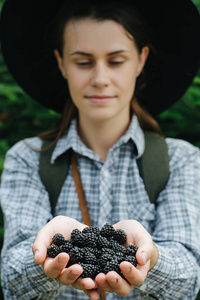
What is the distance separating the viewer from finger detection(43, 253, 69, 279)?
1.72 m

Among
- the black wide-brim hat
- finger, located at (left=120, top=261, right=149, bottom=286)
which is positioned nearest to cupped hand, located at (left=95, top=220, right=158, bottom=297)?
finger, located at (left=120, top=261, right=149, bottom=286)

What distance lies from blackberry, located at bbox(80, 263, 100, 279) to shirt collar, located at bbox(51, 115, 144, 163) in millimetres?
1046

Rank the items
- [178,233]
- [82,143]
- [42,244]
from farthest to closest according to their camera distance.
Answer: [82,143] → [178,233] → [42,244]

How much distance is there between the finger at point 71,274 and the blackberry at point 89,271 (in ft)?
0.22

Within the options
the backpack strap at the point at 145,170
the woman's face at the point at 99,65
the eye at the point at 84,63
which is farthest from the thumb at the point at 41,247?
the eye at the point at 84,63

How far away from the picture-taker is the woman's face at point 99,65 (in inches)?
103

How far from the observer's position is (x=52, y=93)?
3.31 m

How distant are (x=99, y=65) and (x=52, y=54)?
2.61ft

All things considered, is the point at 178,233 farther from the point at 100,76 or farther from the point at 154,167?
the point at 100,76

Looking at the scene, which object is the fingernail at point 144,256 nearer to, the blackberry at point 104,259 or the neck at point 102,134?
the blackberry at point 104,259

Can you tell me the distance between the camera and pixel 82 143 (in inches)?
114

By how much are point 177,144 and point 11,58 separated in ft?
5.04

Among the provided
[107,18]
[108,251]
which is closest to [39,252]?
[108,251]

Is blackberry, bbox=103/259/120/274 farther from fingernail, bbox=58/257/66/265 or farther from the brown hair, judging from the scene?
the brown hair
